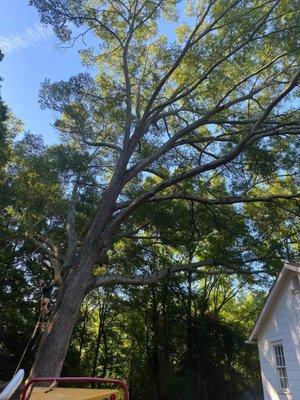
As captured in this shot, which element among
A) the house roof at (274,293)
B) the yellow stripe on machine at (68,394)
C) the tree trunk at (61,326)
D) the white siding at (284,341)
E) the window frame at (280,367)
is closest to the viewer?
the yellow stripe on machine at (68,394)

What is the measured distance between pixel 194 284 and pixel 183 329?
8.92 feet

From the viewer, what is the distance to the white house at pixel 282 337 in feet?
38.2

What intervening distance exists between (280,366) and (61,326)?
6987mm

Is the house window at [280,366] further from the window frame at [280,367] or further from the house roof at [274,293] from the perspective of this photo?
the house roof at [274,293]

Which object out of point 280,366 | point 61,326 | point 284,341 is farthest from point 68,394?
point 280,366

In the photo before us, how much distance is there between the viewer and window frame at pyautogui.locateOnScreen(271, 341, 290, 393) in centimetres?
1214

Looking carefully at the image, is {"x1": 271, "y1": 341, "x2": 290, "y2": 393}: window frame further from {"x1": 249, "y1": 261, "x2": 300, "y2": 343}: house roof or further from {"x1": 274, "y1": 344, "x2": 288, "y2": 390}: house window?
{"x1": 249, "y1": 261, "x2": 300, "y2": 343}: house roof

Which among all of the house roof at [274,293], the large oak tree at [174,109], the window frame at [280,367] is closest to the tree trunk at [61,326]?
the large oak tree at [174,109]

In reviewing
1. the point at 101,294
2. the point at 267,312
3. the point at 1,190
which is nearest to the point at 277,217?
the point at 267,312

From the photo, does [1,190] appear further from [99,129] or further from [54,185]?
[99,129]

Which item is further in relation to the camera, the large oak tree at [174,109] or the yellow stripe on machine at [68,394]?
the large oak tree at [174,109]

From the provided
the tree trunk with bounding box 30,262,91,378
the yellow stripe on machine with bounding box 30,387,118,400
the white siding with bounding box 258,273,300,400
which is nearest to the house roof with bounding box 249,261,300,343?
the white siding with bounding box 258,273,300,400

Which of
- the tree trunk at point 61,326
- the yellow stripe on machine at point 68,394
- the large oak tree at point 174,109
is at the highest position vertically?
the large oak tree at point 174,109

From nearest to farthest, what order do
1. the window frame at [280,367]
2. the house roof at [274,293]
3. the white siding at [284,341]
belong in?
1. the white siding at [284,341]
2. the house roof at [274,293]
3. the window frame at [280,367]
